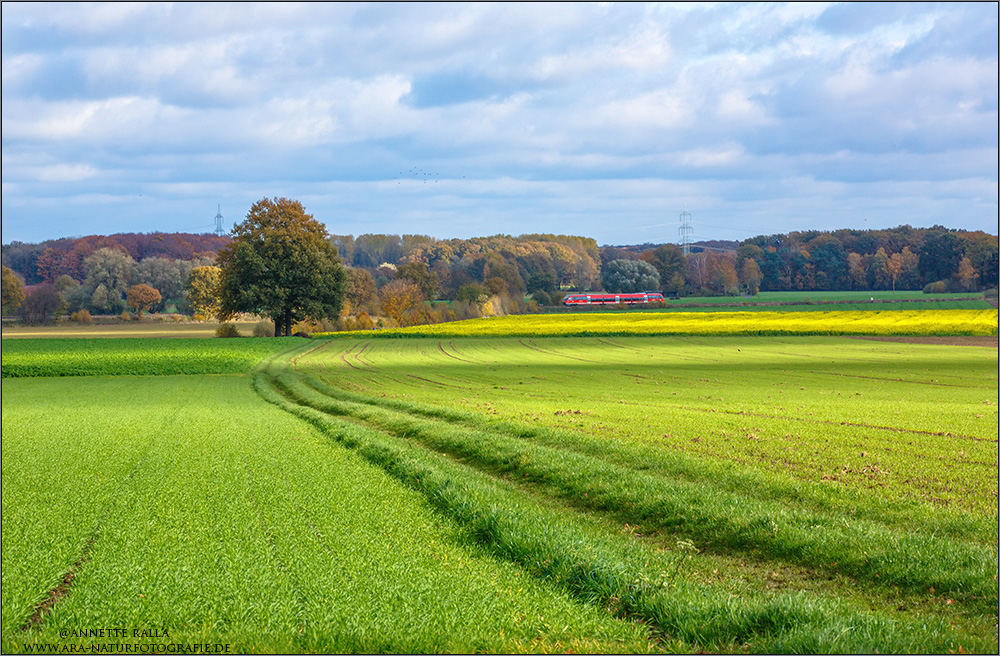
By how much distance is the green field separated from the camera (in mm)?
6777

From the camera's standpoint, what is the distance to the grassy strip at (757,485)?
9883 mm

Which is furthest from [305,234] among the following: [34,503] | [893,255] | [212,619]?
[893,255]

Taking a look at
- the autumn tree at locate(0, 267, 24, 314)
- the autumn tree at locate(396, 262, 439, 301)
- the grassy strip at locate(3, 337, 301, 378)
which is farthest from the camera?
the autumn tree at locate(396, 262, 439, 301)

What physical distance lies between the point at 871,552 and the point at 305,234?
7269 cm

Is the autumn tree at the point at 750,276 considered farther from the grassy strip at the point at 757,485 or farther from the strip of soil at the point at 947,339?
the grassy strip at the point at 757,485

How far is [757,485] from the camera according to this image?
12312 mm

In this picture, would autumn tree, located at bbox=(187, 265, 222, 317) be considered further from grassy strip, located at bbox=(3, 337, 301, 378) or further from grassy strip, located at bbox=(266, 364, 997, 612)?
grassy strip, located at bbox=(266, 364, 997, 612)

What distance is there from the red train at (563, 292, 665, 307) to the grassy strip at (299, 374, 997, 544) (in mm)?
119884

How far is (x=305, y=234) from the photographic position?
76.2 meters

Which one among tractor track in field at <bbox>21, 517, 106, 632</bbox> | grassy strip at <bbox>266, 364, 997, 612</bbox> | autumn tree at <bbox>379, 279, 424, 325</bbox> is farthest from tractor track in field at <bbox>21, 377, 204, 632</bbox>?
autumn tree at <bbox>379, 279, 424, 325</bbox>

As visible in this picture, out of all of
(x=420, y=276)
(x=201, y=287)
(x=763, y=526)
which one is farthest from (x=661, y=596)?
(x=201, y=287)

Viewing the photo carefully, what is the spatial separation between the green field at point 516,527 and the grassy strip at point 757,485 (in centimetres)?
6

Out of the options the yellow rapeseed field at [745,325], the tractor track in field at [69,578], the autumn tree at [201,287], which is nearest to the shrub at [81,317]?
the autumn tree at [201,287]

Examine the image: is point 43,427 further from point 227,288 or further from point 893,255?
point 893,255
